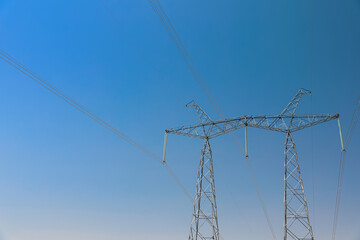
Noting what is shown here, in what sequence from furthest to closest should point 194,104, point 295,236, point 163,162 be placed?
point 194,104 < point 163,162 < point 295,236

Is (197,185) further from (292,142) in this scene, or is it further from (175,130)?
(292,142)

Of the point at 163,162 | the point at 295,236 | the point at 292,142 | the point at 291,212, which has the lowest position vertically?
the point at 295,236

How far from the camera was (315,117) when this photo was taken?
1828 inches

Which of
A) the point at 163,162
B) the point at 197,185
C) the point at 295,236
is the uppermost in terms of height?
the point at 163,162

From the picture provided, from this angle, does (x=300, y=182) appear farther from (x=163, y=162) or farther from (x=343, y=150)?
(x=163, y=162)

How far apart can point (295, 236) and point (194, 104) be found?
77.9ft

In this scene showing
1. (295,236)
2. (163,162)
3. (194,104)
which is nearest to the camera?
(295,236)

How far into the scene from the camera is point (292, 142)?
4747cm

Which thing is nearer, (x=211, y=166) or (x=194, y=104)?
(x=211, y=166)

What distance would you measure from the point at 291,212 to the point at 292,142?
1006cm

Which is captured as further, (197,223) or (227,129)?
(227,129)

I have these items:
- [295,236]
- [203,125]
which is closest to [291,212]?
[295,236]

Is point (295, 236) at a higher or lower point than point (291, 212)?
lower

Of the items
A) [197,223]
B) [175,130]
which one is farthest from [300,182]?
[175,130]
